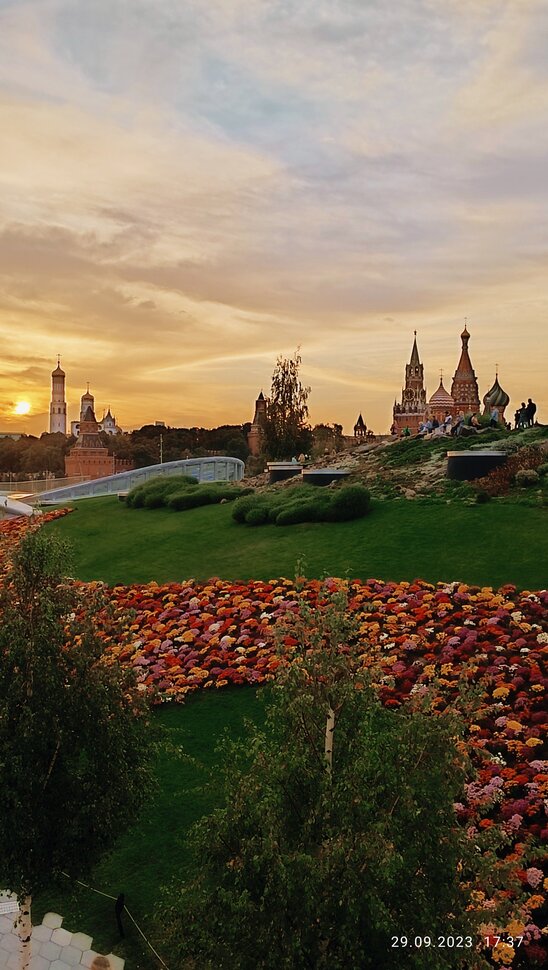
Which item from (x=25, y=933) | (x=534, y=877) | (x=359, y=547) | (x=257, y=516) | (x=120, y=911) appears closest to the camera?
(x=25, y=933)

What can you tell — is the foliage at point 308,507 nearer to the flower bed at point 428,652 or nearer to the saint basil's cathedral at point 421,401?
the flower bed at point 428,652

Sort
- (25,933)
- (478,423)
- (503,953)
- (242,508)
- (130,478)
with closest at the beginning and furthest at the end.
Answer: (503,953), (25,933), (242,508), (478,423), (130,478)

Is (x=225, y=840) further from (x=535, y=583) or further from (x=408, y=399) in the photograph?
(x=408, y=399)

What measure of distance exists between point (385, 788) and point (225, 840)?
136 centimetres

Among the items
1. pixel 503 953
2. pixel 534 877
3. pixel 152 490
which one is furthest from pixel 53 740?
pixel 152 490

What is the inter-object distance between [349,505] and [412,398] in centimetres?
10413

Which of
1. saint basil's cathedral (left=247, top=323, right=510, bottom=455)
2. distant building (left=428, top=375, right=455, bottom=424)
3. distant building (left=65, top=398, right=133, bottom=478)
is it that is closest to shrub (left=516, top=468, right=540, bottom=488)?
saint basil's cathedral (left=247, top=323, right=510, bottom=455)

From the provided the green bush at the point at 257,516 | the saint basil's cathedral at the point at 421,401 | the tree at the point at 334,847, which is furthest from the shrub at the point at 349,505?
the saint basil's cathedral at the point at 421,401

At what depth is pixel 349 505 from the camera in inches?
888

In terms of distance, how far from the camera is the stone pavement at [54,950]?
8.05 meters

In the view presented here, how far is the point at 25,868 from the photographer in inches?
284

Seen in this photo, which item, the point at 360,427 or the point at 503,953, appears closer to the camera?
the point at 503,953

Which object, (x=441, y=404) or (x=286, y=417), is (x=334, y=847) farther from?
(x=441, y=404)

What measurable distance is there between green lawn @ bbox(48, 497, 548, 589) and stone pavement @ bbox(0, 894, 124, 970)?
25.0 feet
